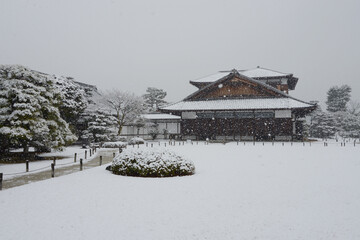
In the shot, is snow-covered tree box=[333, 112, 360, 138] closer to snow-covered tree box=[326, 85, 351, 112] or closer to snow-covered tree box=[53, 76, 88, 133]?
snow-covered tree box=[326, 85, 351, 112]

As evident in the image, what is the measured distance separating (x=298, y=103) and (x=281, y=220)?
96.9ft

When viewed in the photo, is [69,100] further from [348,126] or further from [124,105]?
[348,126]

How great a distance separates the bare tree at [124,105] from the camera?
120 feet

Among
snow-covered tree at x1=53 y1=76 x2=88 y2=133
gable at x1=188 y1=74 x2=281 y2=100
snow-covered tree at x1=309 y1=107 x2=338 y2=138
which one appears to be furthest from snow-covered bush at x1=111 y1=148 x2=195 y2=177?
snow-covered tree at x1=309 y1=107 x2=338 y2=138

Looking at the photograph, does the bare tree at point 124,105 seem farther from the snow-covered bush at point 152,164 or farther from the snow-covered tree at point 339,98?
the snow-covered tree at point 339,98

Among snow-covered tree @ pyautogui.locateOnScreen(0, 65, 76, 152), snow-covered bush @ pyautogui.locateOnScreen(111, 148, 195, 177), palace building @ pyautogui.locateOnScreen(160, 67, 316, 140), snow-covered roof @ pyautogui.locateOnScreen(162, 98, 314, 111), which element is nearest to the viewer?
snow-covered bush @ pyautogui.locateOnScreen(111, 148, 195, 177)

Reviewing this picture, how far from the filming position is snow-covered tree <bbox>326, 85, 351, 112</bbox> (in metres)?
62.6

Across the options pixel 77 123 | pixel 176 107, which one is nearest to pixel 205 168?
Answer: pixel 77 123

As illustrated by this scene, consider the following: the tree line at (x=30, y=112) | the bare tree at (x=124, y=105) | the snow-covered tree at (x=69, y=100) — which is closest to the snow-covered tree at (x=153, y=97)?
the bare tree at (x=124, y=105)

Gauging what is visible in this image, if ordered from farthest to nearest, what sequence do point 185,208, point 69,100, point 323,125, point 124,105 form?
point 323,125 → point 124,105 → point 69,100 → point 185,208

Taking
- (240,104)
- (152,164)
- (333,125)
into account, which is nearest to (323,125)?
(333,125)

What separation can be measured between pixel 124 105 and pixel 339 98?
178ft

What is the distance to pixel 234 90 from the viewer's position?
36.6 metres

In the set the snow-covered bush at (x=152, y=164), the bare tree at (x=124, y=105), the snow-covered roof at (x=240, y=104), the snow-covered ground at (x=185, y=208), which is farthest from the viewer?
the bare tree at (x=124, y=105)
